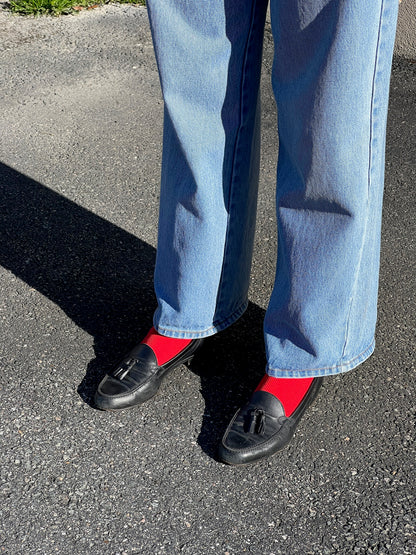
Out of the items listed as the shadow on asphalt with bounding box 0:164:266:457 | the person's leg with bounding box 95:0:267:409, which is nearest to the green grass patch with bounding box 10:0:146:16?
the shadow on asphalt with bounding box 0:164:266:457

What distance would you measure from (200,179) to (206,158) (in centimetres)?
5

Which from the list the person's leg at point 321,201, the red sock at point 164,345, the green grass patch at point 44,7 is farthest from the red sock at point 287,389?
the green grass patch at point 44,7

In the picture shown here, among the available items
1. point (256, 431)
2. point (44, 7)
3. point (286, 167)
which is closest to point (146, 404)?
point (256, 431)

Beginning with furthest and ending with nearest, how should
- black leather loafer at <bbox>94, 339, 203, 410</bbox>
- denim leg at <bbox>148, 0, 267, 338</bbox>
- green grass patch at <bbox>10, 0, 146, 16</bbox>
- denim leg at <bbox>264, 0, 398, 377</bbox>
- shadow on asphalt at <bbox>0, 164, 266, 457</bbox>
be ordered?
green grass patch at <bbox>10, 0, 146, 16</bbox>, shadow on asphalt at <bbox>0, 164, 266, 457</bbox>, black leather loafer at <bbox>94, 339, 203, 410</bbox>, denim leg at <bbox>148, 0, 267, 338</bbox>, denim leg at <bbox>264, 0, 398, 377</bbox>

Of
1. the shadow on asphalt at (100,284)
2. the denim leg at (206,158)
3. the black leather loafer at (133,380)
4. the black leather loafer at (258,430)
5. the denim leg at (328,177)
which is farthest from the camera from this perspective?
the shadow on asphalt at (100,284)

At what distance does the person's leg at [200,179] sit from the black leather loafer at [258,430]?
25 centimetres

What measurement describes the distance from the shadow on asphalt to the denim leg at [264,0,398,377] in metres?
0.24

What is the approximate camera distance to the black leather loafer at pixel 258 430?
1584mm

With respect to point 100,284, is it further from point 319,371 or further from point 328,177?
point 328,177

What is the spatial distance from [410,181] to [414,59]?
1362mm

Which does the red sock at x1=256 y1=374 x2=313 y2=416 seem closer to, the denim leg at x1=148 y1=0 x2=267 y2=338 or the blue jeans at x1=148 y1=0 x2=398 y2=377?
the blue jeans at x1=148 y1=0 x2=398 y2=377

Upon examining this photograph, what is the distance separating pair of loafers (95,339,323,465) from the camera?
1.59 m

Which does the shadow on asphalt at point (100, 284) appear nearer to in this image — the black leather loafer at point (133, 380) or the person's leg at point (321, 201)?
the black leather loafer at point (133, 380)

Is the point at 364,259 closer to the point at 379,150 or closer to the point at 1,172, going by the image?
the point at 379,150
